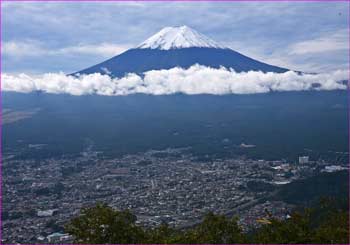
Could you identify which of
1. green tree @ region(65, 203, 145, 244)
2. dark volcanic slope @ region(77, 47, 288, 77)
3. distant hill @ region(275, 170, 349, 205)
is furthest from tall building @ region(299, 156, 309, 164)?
dark volcanic slope @ region(77, 47, 288, 77)

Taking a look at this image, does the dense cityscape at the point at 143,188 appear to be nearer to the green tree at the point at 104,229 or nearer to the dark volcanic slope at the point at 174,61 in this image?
the green tree at the point at 104,229

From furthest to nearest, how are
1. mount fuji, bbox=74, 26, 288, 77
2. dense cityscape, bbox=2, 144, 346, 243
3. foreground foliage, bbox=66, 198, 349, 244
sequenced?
mount fuji, bbox=74, 26, 288, 77
dense cityscape, bbox=2, 144, 346, 243
foreground foliage, bbox=66, 198, 349, 244

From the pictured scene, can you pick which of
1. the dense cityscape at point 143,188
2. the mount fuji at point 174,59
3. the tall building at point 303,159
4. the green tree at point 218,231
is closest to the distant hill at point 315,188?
the dense cityscape at point 143,188

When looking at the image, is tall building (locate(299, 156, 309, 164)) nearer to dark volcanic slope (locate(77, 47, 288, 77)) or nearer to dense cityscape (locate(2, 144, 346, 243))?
dense cityscape (locate(2, 144, 346, 243))

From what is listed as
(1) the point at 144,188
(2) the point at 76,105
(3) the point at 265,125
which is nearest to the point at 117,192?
(1) the point at 144,188

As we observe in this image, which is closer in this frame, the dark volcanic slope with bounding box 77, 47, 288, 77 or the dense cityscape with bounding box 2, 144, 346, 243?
the dense cityscape with bounding box 2, 144, 346, 243

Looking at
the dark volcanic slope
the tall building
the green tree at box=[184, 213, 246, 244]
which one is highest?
the dark volcanic slope

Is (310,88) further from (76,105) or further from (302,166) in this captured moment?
(302,166)
